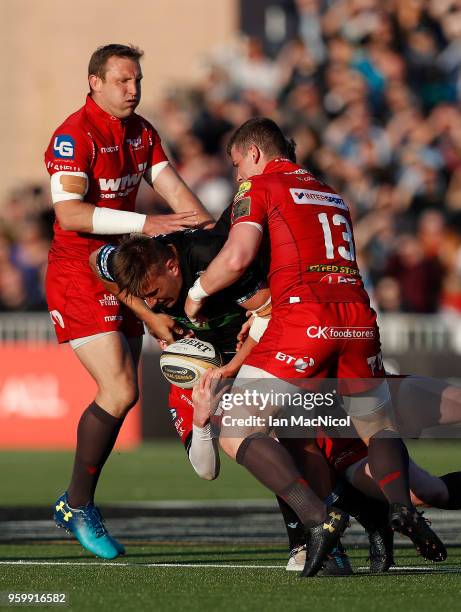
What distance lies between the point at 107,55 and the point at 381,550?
3096 mm

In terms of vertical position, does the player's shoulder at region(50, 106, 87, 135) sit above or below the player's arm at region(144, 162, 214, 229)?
above

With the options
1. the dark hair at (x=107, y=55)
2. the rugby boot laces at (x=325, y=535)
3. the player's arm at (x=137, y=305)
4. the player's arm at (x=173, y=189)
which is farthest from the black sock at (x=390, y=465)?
the dark hair at (x=107, y=55)

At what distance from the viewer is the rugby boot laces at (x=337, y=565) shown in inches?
283

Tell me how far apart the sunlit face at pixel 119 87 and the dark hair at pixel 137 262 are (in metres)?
1.26

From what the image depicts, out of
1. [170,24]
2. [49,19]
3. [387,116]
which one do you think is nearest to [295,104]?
[387,116]

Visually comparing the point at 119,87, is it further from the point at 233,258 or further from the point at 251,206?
the point at 233,258

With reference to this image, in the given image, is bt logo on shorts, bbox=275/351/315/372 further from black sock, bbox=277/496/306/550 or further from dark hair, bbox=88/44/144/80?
dark hair, bbox=88/44/144/80

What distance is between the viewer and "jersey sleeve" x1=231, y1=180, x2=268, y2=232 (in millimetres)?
7055

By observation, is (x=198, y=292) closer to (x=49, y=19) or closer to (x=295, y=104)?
(x=295, y=104)

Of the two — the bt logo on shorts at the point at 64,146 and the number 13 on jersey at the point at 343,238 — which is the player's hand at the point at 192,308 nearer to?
the number 13 on jersey at the point at 343,238

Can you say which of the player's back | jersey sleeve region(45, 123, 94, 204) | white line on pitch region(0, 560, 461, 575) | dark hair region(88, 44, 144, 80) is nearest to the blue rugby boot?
white line on pitch region(0, 560, 461, 575)

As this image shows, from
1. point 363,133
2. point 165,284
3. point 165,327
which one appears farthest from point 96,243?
point 363,133

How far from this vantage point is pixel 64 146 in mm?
8328

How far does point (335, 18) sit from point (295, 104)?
4.70 feet
